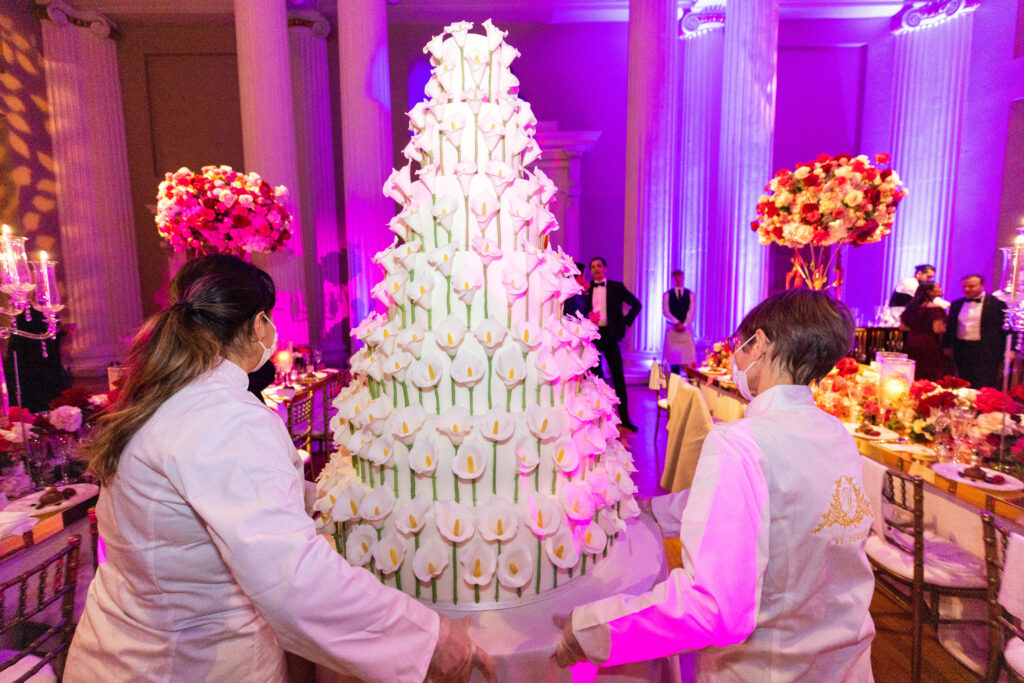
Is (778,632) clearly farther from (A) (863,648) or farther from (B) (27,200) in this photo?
(B) (27,200)

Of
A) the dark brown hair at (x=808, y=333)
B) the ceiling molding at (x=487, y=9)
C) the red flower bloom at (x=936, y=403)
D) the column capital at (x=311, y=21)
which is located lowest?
the red flower bloom at (x=936, y=403)

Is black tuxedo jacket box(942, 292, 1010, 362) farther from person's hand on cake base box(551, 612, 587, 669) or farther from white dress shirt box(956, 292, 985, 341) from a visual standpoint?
person's hand on cake base box(551, 612, 587, 669)

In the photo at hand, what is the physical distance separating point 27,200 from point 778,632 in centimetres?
1147

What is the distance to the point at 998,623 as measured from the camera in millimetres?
1840

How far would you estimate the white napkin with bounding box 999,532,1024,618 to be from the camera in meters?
1.70

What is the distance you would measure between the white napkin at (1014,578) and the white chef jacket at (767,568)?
0.90 meters

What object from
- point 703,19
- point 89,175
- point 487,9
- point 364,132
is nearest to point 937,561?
point 364,132

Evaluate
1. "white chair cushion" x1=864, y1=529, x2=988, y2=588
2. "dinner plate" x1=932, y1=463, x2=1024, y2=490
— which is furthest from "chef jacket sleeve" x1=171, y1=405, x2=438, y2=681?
"dinner plate" x1=932, y1=463, x2=1024, y2=490

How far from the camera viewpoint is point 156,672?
1.12 meters

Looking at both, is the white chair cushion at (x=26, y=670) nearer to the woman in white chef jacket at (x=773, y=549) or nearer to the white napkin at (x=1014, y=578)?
the woman in white chef jacket at (x=773, y=549)

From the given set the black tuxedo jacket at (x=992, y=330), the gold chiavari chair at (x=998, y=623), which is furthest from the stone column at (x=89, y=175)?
the black tuxedo jacket at (x=992, y=330)

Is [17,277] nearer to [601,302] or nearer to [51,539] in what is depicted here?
[51,539]

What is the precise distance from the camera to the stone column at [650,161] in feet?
25.0

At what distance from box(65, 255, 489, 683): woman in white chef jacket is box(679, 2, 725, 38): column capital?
9.66m
